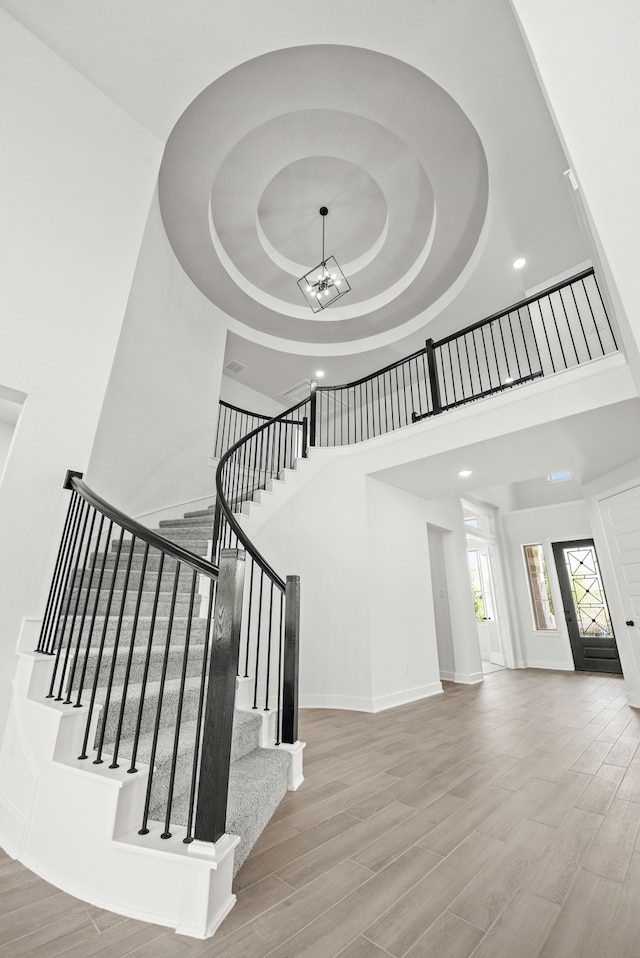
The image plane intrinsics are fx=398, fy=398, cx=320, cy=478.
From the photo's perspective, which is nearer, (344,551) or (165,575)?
(165,575)

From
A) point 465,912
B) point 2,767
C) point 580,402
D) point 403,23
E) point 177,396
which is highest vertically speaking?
point 403,23

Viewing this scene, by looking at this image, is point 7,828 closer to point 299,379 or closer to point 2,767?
point 2,767

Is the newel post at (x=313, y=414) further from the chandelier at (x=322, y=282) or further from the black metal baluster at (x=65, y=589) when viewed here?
the black metal baluster at (x=65, y=589)

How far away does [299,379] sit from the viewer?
8.38 metres

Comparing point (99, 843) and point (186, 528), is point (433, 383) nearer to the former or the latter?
point (186, 528)

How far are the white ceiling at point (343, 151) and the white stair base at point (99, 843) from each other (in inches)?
223

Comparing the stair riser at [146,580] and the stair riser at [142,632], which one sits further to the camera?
the stair riser at [146,580]

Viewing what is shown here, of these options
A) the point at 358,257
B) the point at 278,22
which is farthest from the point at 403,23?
the point at 358,257

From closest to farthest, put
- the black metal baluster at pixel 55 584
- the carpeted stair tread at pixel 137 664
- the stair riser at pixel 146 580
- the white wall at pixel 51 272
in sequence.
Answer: the carpeted stair tread at pixel 137 664
the black metal baluster at pixel 55 584
the white wall at pixel 51 272
the stair riser at pixel 146 580

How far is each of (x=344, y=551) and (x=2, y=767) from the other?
3.49 metres

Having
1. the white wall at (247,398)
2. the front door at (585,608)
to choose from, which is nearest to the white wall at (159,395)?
the white wall at (247,398)

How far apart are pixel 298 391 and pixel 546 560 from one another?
618 centimetres

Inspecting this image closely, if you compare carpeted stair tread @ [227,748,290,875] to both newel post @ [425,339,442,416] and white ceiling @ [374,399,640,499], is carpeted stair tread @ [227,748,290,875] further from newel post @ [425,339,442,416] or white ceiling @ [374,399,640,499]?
newel post @ [425,339,442,416]

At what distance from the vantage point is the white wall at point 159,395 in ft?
14.8
